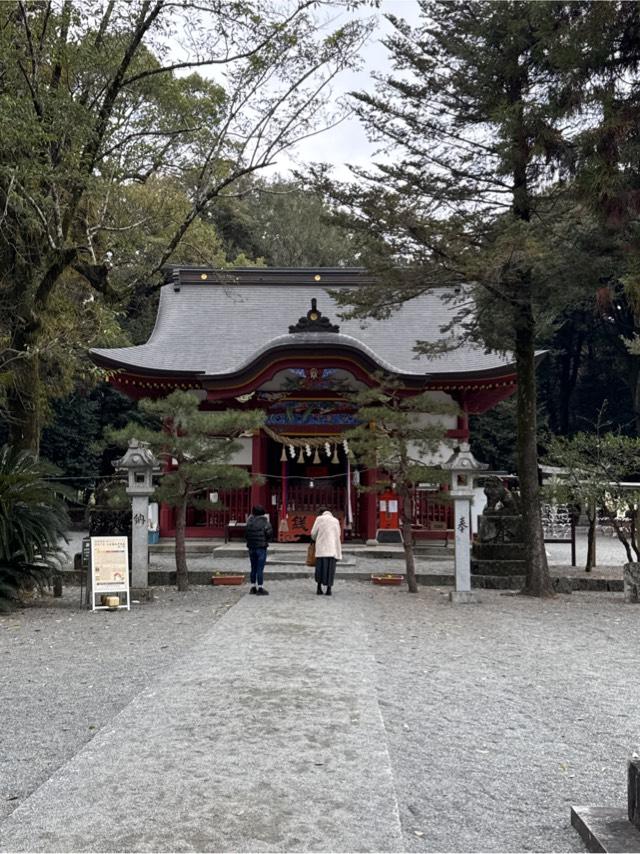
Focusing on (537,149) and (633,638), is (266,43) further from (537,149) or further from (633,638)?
(633,638)

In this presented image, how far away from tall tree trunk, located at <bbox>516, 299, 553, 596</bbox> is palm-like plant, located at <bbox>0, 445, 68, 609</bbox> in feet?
20.5

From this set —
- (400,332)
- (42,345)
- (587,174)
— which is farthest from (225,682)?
(400,332)

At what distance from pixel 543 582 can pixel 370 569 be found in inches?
126

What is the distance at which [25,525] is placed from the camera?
29.8 feet

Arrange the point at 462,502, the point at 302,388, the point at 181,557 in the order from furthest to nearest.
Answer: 1. the point at 302,388
2. the point at 181,557
3. the point at 462,502

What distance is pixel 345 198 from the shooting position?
9.91 meters

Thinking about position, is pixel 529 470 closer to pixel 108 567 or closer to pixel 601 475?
pixel 601 475

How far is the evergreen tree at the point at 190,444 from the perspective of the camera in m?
10.2

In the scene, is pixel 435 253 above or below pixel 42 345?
above

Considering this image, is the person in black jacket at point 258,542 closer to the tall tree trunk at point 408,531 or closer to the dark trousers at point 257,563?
the dark trousers at point 257,563

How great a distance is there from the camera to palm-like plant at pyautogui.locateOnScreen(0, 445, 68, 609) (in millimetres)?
9031

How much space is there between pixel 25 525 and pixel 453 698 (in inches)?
235

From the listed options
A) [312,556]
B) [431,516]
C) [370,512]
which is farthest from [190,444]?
[431,516]

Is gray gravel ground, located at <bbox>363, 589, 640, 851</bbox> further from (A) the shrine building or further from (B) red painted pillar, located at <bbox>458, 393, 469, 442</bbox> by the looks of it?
(B) red painted pillar, located at <bbox>458, 393, 469, 442</bbox>
